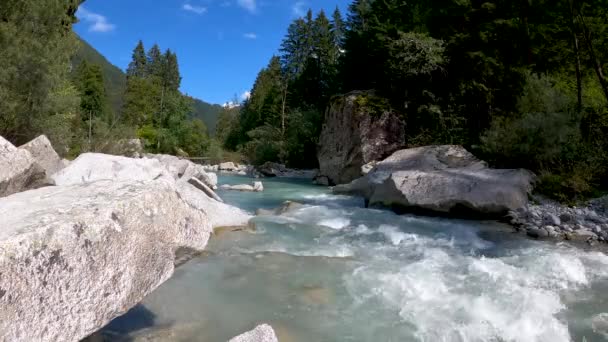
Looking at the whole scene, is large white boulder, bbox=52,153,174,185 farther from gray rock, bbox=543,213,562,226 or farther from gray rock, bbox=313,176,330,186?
gray rock, bbox=313,176,330,186

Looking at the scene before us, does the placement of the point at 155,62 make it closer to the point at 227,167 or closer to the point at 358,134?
the point at 227,167

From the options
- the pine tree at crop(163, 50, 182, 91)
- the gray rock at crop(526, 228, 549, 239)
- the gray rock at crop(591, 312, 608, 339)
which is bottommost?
the gray rock at crop(591, 312, 608, 339)

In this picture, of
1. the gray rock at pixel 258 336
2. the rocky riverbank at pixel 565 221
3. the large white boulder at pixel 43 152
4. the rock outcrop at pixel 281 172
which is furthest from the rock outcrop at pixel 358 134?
the gray rock at pixel 258 336

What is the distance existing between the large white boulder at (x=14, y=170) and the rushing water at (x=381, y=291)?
1764 millimetres

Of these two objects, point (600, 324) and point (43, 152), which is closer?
point (600, 324)

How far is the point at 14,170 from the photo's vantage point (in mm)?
4242

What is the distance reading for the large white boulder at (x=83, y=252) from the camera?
2.21 metres

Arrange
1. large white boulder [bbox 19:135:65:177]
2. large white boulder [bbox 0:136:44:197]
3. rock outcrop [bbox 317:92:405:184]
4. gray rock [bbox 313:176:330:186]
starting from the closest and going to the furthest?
large white boulder [bbox 0:136:44:197]
large white boulder [bbox 19:135:65:177]
rock outcrop [bbox 317:92:405:184]
gray rock [bbox 313:176:330:186]

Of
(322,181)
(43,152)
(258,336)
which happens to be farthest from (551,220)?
(322,181)

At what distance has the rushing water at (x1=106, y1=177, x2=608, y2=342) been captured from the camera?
14.0 ft

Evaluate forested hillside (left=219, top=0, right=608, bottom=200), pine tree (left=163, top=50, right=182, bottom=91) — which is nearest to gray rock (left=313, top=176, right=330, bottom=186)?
forested hillside (left=219, top=0, right=608, bottom=200)

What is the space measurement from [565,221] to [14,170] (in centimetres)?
1033

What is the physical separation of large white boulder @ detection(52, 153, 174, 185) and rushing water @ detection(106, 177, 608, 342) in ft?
8.91

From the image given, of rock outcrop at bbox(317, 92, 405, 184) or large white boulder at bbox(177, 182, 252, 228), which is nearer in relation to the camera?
large white boulder at bbox(177, 182, 252, 228)
